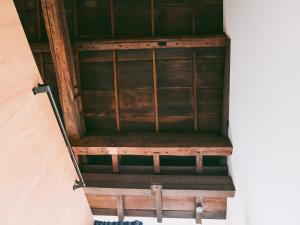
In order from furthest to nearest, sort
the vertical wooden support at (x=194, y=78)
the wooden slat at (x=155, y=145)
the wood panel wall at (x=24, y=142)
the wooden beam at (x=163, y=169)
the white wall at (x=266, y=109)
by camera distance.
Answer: the wooden beam at (x=163, y=169) → the vertical wooden support at (x=194, y=78) → the wooden slat at (x=155, y=145) → the white wall at (x=266, y=109) → the wood panel wall at (x=24, y=142)

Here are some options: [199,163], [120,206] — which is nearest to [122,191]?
[120,206]

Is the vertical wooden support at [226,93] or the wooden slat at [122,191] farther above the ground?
the vertical wooden support at [226,93]

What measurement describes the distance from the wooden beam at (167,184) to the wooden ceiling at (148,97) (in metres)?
0.01

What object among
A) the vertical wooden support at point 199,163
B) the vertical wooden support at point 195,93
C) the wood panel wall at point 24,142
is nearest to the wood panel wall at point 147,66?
the vertical wooden support at point 195,93

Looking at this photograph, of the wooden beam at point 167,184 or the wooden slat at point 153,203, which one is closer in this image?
the wooden beam at point 167,184

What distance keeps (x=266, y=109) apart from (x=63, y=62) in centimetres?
204

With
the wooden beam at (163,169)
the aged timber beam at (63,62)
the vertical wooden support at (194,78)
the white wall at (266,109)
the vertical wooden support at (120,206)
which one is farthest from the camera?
the vertical wooden support at (120,206)

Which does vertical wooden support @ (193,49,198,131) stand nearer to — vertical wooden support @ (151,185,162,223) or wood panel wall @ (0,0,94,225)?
vertical wooden support @ (151,185,162,223)

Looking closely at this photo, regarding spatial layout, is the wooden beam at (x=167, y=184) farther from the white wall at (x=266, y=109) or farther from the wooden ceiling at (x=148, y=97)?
the white wall at (x=266, y=109)

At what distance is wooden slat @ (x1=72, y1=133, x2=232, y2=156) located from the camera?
337 cm

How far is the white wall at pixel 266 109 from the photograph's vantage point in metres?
1.53

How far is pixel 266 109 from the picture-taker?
78.6 inches

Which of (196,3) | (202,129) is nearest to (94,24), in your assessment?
(196,3)

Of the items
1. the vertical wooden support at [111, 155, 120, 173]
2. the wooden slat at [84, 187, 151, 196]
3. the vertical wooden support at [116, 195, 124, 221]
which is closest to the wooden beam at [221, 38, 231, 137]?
the wooden slat at [84, 187, 151, 196]
